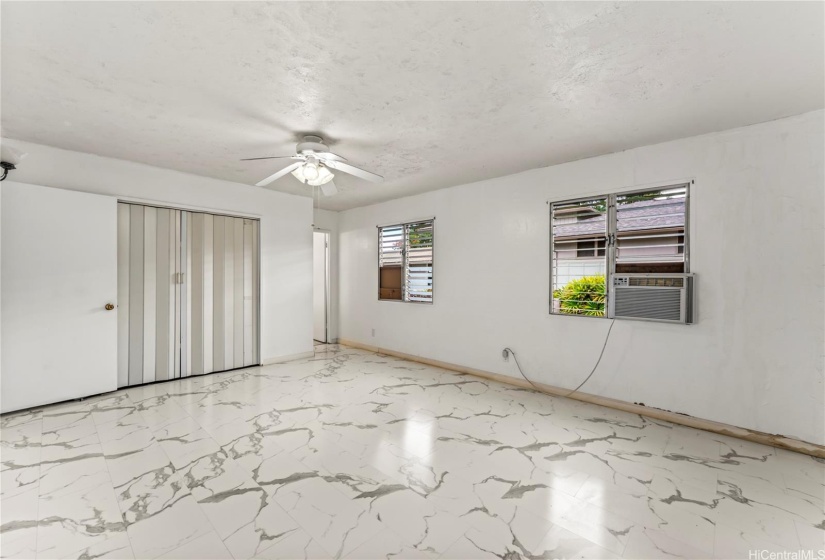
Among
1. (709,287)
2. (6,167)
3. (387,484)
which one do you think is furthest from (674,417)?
(6,167)

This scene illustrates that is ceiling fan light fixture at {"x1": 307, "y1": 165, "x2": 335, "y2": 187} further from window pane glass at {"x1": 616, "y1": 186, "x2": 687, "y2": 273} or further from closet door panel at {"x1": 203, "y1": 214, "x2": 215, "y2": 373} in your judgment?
window pane glass at {"x1": 616, "y1": 186, "x2": 687, "y2": 273}

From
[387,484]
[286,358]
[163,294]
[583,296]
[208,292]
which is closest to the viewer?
[387,484]

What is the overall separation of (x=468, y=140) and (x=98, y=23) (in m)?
2.52

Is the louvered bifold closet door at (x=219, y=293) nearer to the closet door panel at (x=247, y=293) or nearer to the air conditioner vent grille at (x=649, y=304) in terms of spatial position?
the closet door panel at (x=247, y=293)

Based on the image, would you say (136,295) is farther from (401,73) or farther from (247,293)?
(401,73)

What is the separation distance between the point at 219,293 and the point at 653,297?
4882 mm

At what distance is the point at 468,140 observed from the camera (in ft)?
10.3

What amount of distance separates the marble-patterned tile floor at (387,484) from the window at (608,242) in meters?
1.16

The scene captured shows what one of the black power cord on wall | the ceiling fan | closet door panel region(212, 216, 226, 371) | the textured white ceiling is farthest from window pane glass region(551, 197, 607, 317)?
the black power cord on wall

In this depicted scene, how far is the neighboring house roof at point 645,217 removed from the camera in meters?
3.09

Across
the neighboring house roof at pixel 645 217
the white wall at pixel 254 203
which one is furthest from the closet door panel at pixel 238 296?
the neighboring house roof at pixel 645 217

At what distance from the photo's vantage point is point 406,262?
5.41m

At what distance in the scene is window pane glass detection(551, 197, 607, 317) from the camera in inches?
139

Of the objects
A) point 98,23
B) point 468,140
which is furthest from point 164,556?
point 468,140
